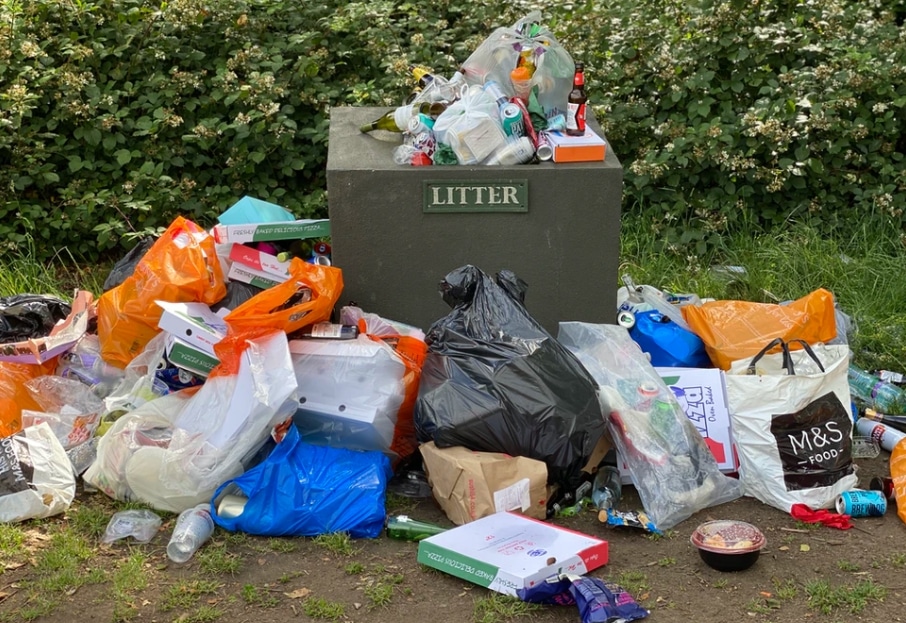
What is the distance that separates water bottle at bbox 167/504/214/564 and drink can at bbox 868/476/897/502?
7.62 feet

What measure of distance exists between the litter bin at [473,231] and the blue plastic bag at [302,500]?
969 millimetres

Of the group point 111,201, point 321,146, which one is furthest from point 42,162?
point 321,146

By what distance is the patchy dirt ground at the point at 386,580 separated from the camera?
10.9 feet

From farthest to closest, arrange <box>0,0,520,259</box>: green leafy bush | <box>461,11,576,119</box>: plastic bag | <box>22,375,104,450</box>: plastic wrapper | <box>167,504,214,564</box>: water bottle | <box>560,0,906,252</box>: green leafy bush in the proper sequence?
1. <box>0,0,520,259</box>: green leafy bush
2. <box>560,0,906,252</box>: green leafy bush
3. <box>461,11,576,119</box>: plastic bag
4. <box>22,375,104,450</box>: plastic wrapper
5. <box>167,504,214,564</box>: water bottle

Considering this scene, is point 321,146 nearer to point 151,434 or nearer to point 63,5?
point 63,5

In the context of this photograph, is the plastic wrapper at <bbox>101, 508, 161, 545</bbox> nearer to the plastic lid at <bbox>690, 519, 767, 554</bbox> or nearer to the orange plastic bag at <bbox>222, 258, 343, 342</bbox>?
the orange plastic bag at <bbox>222, 258, 343, 342</bbox>

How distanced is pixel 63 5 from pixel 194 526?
3.57 metres

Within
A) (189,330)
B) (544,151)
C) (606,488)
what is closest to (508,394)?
(606,488)

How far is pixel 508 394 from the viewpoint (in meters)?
3.83

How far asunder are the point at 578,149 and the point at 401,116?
0.81 metres

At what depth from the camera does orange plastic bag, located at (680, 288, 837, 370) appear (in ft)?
14.6

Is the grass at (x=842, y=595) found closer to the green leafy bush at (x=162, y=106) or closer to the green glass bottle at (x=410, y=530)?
the green glass bottle at (x=410, y=530)

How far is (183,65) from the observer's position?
20.0 ft

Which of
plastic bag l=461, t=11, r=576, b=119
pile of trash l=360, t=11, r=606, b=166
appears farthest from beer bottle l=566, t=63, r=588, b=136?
plastic bag l=461, t=11, r=576, b=119
